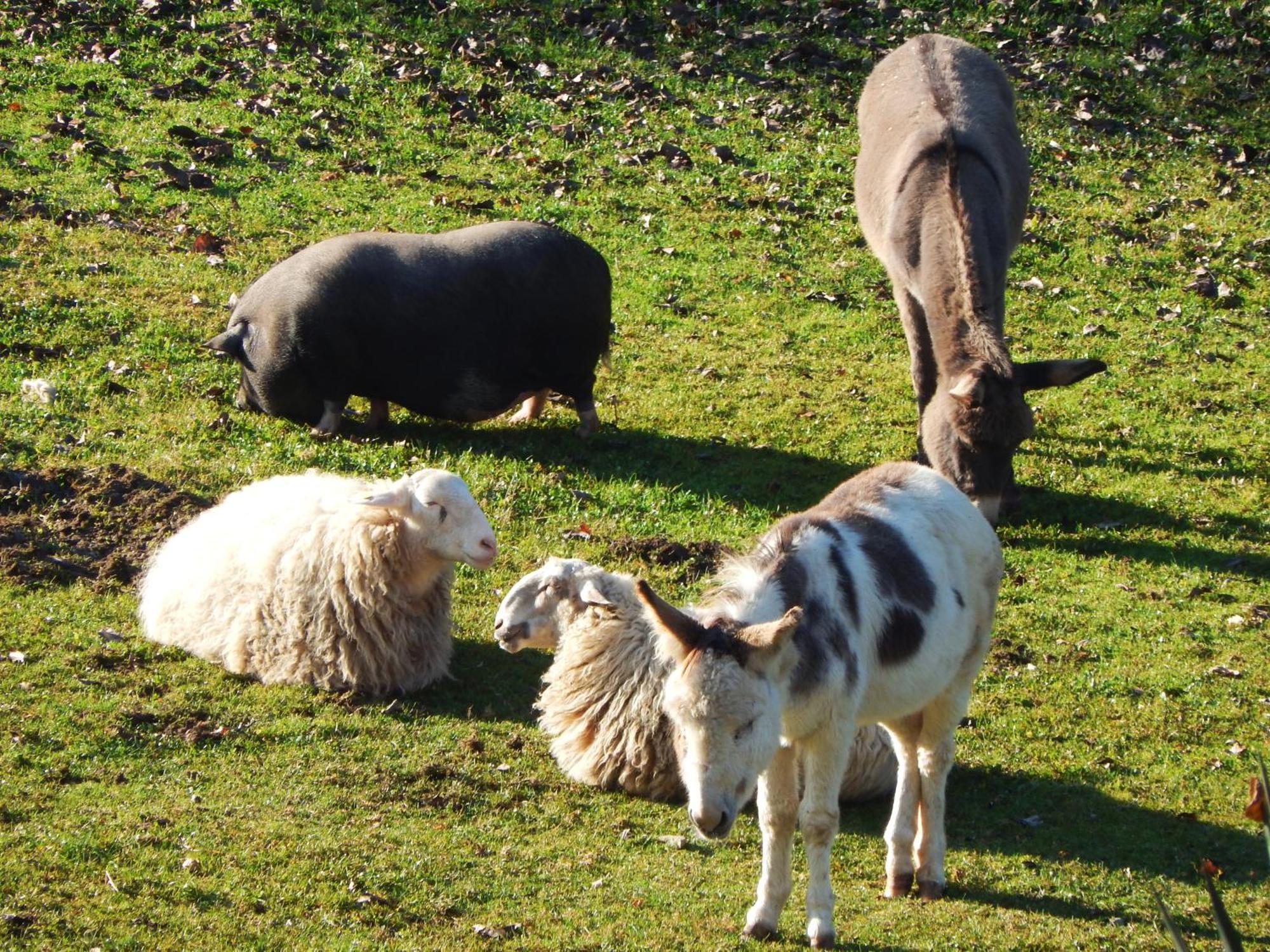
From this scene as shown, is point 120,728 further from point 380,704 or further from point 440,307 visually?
point 440,307

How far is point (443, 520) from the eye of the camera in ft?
28.3

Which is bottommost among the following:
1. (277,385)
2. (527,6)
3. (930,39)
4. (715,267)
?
(277,385)

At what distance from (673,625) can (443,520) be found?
3756 millimetres

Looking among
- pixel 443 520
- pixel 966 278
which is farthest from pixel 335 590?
pixel 966 278

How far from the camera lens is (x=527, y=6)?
20.2 meters

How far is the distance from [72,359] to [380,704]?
569cm

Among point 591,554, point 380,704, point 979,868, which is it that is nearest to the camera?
point 979,868

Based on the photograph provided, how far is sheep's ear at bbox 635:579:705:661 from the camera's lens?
16.7 ft

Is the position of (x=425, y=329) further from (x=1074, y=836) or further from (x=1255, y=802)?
(x=1255, y=802)

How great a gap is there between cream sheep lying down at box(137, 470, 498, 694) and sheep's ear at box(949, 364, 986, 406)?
3482 millimetres

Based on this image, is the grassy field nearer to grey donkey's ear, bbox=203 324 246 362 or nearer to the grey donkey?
grey donkey's ear, bbox=203 324 246 362

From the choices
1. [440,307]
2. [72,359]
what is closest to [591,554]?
[440,307]

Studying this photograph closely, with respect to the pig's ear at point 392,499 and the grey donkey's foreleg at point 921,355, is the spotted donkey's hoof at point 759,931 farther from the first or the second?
the grey donkey's foreleg at point 921,355

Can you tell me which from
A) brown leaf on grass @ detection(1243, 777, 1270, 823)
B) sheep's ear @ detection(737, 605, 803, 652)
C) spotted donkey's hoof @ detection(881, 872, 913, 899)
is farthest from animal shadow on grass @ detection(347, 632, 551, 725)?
brown leaf on grass @ detection(1243, 777, 1270, 823)
